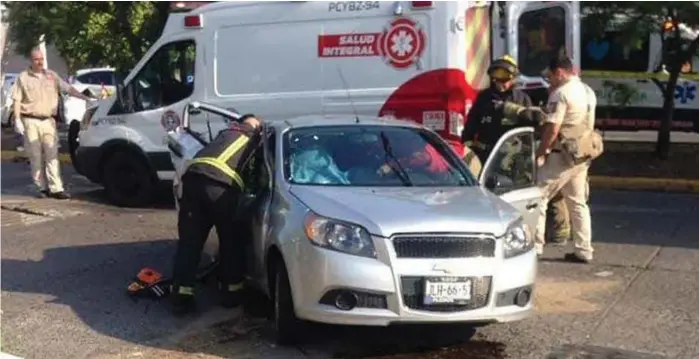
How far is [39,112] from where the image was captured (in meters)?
13.1

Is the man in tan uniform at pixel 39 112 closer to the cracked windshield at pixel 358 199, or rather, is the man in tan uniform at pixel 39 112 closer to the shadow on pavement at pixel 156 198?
the cracked windshield at pixel 358 199

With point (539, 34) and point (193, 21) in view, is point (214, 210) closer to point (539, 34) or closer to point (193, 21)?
point (193, 21)

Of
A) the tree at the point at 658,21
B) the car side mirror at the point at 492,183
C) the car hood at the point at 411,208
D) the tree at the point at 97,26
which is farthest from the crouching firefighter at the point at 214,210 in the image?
the tree at the point at 97,26

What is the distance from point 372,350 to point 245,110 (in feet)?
19.5

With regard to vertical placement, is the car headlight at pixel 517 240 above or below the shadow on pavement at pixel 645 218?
above

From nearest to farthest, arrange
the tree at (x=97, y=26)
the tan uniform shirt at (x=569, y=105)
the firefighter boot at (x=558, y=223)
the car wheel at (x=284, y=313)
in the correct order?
the car wheel at (x=284, y=313) → the tan uniform shirt at (x=569, y=105) → the firefighter boot at (x=558, y=223) → the tree at (x=97, y=26)

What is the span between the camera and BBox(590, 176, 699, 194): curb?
13648 millimetres

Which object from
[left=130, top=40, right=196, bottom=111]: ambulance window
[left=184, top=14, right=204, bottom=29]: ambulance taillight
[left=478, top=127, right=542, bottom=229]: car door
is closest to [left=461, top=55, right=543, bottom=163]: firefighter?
[left=478, top=127, right=542, bottom=229]: car door

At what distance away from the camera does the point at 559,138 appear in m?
9.24

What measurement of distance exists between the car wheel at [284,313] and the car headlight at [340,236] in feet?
1.16

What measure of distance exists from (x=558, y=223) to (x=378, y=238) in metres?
3.80

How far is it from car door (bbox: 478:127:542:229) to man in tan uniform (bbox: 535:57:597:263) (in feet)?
2.07

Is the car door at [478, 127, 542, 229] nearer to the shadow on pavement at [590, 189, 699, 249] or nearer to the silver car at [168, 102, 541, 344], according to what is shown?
the silver car at [168, 102, 541, 344]

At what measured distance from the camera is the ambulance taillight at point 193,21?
1266cm
